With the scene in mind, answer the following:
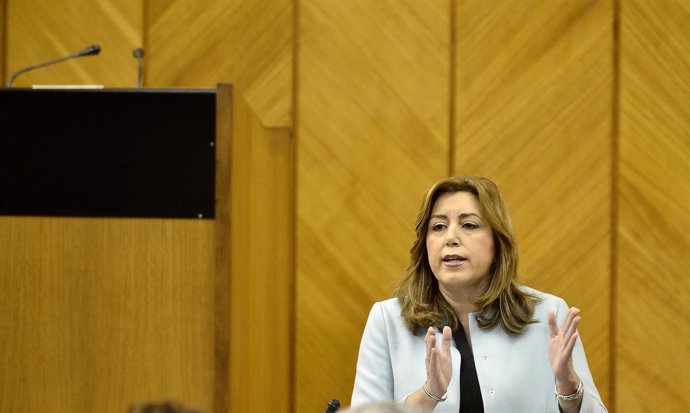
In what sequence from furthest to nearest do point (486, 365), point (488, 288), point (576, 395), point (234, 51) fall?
point (234, 51)
point (488, 288)
point (486, 365)
point (576, 395)

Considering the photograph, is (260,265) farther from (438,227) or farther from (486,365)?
(486,365)

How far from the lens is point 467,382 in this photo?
254 cm

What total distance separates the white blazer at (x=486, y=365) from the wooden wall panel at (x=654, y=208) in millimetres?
877

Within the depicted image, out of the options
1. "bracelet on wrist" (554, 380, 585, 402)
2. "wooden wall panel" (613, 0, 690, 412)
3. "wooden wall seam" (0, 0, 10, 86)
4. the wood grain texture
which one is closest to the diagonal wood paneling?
the wood grain texture

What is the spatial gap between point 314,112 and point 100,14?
2.97ft

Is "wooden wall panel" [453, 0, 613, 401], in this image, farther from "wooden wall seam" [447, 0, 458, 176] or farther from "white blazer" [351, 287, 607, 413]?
"white blazer" [351, 287, 607, 413]

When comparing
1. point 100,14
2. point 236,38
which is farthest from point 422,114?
point 100,14

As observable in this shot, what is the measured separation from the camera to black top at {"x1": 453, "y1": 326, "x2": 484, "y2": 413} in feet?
8.22

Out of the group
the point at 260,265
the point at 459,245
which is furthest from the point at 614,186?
the point at 260,265

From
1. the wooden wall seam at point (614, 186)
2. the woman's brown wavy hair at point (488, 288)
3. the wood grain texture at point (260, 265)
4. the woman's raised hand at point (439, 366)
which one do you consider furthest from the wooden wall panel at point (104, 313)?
the wooden wall seam at point (614, 186)

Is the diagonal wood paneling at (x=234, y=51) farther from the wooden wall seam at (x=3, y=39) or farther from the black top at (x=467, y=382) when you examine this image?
the black top at (x=467, y=382)

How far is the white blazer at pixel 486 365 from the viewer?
8.20 feet

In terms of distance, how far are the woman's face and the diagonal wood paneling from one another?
1005 millimetres

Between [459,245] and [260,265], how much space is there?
606 millimetres
